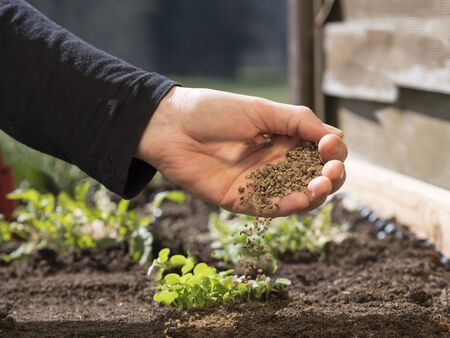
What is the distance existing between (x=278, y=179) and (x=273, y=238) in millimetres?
686

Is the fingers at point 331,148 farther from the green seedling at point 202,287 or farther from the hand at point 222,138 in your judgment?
the green seedling at point 202,287

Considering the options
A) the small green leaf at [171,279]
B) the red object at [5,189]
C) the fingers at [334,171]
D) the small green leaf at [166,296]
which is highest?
the fingers at [334,171]

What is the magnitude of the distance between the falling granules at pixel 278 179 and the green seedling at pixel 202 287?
0.18 ft

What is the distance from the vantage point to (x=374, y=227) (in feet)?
10.7

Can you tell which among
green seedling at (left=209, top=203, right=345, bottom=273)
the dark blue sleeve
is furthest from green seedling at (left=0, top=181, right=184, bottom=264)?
the dark blue sleeve

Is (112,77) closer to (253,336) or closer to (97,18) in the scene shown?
(253,336)

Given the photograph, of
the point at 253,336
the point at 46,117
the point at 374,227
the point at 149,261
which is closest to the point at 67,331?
the point at 253,336

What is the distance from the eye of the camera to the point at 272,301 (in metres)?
2.12

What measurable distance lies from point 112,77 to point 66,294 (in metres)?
0.67

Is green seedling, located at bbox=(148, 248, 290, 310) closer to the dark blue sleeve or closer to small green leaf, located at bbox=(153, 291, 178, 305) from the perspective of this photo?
small green leaf, located at bbox=(153, 291, 178, 305)

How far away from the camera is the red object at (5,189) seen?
340cm

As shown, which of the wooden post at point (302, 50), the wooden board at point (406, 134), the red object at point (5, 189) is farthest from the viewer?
the wooden post at point (302, 50)

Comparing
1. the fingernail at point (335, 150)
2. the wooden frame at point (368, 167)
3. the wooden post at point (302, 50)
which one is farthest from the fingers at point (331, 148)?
the wooden post at point (302, 50)

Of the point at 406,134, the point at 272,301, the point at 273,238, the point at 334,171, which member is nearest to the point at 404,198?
the point at 406,134
